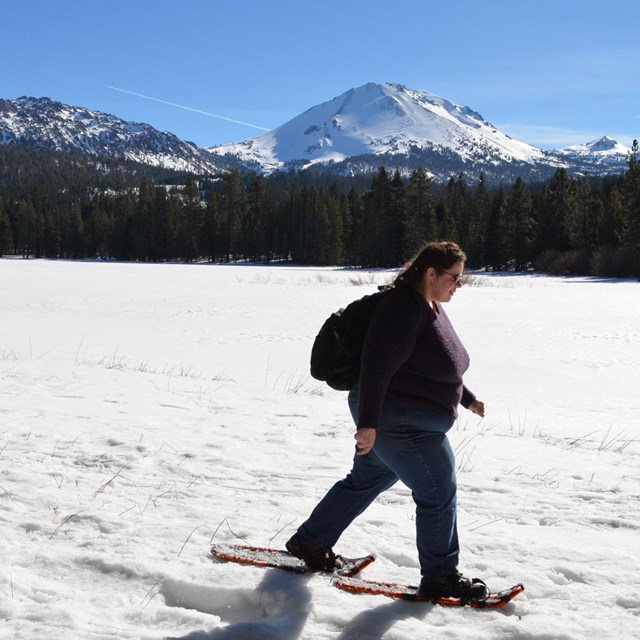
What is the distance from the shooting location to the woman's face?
3.24 m

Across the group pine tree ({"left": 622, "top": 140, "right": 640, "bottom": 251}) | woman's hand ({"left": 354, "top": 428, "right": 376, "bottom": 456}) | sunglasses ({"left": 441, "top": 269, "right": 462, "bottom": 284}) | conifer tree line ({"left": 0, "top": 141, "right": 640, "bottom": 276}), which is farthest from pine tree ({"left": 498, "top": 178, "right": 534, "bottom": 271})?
woman's hand ({"left": 354, "top": 428, "right": 376, "bottom": 456})

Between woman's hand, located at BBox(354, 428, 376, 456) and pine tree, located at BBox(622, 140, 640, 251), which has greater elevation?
pine tree, located at BBox(622, 140, 640, 251)

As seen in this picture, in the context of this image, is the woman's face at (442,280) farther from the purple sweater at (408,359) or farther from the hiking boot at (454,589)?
the hiking boot at (454,589)

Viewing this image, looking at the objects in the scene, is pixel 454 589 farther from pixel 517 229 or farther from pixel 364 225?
pixel 364 225

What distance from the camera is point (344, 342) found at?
3252 millimetres

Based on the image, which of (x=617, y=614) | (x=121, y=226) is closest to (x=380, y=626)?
(x=617, y=614)

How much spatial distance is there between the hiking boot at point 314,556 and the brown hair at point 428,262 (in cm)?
158

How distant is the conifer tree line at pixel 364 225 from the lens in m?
60.9

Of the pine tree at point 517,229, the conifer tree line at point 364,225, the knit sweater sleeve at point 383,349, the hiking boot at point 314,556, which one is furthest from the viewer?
the pine tree at point 517,229

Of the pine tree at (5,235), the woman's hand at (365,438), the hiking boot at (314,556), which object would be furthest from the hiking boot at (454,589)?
the pine tree at (5,235)

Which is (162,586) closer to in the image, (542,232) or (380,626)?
(380,626)

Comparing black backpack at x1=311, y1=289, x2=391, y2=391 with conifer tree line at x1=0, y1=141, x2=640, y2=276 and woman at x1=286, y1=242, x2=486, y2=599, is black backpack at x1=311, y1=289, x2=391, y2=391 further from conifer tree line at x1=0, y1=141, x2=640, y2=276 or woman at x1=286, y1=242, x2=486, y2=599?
conifer tree line at x1=0, y1=141, x2=640, y2=276

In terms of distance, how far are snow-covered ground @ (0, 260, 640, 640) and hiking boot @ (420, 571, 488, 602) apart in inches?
3.0

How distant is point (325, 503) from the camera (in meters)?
3.67
